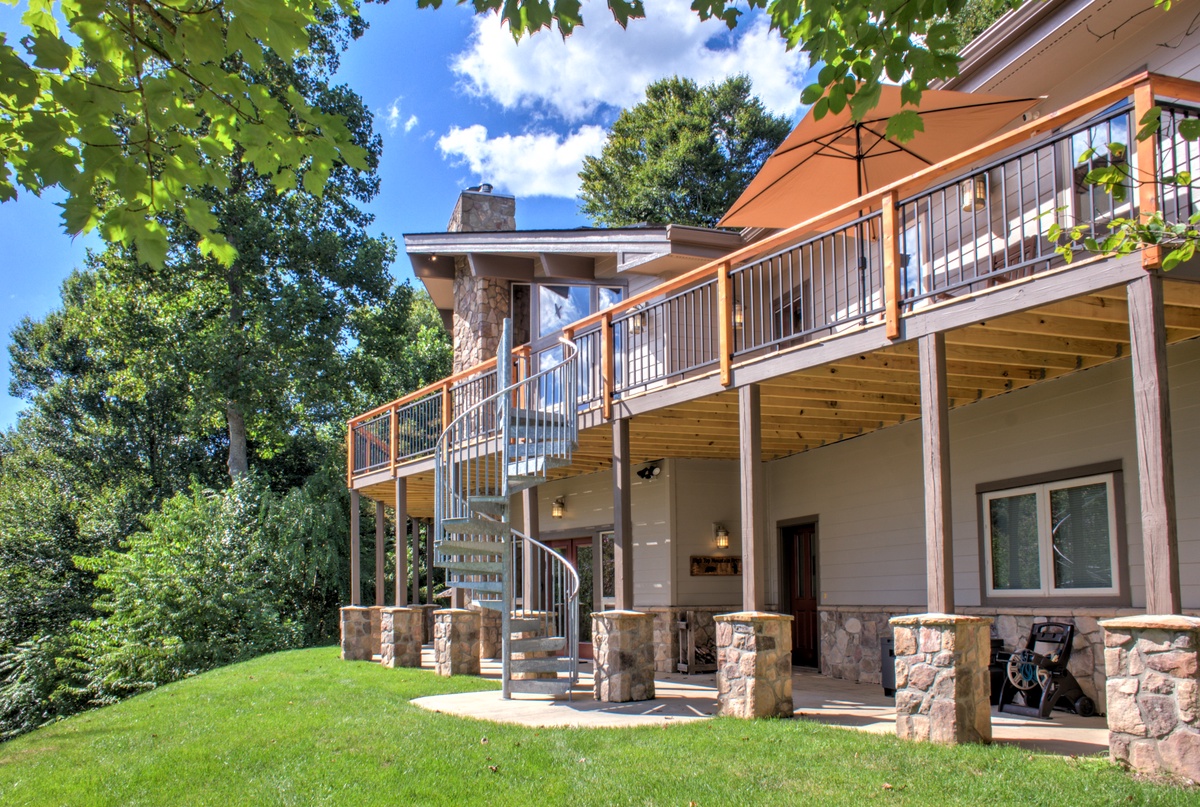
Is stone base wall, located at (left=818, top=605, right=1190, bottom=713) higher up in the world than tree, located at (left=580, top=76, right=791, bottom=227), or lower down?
lower down

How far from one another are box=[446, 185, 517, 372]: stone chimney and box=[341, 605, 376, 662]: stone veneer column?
4.10m

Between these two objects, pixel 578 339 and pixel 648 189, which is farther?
pixel 648 189

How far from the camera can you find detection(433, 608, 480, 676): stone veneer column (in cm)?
1174

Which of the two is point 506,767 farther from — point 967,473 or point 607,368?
point 967,473

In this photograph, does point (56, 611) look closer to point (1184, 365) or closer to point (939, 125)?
point (939, 125)

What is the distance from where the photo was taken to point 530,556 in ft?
40.9

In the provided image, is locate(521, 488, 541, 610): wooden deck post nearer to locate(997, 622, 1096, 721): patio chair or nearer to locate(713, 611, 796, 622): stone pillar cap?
locate(713, 611, 796, 622): stone pillar cap

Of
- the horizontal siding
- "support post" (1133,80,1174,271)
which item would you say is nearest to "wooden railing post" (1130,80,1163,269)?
"support post" (1133,80,1174,271)

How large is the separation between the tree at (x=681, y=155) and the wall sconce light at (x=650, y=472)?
15761 millimetres

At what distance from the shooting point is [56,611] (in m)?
19.3

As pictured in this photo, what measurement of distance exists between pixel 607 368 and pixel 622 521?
1.55 metres

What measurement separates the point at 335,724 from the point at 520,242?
8222 mm

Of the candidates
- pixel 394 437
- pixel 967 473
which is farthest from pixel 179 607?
pixel 967 473

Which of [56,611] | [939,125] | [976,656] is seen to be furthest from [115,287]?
[976,656]
